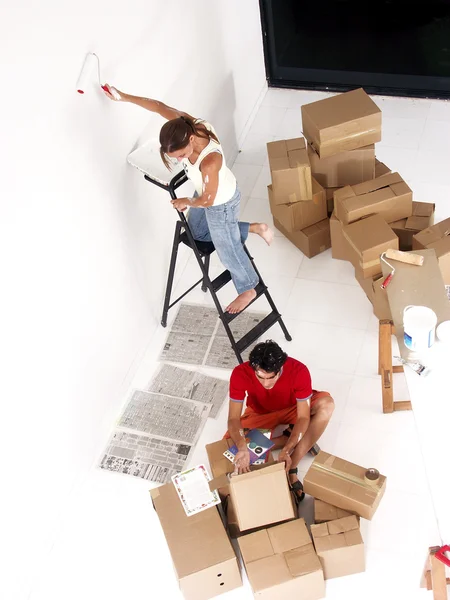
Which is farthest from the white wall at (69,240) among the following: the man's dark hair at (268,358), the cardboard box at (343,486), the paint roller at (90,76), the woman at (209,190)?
the cardboard box at (343,486)

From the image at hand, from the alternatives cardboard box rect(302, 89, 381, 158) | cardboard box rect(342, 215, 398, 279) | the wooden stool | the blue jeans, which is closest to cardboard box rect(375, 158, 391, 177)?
cardboard box rect(302, 89, 381, 158)

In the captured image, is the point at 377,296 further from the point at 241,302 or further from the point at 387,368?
the point at 241,302

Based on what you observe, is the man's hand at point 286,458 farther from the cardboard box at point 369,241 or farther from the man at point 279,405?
the cardboard box at point 369,241

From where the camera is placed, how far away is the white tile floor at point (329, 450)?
3.25 metres

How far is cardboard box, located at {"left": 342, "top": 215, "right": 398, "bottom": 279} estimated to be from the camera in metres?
3.88

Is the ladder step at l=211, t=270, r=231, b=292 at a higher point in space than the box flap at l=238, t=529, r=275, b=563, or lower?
higher

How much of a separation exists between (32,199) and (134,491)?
1.57 meters

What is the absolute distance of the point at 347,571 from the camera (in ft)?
10.3

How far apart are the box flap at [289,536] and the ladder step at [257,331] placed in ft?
3.64

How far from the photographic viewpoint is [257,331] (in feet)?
13.0

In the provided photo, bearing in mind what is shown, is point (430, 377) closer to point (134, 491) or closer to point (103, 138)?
point (134, 491)

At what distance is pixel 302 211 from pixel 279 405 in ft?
4.66

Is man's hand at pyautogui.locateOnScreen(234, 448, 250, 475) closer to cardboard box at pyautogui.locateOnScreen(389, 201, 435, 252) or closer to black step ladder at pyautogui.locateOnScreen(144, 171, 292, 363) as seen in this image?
black step ladder at pyautogui.locateOnScreen(144, 171, 292, 363)

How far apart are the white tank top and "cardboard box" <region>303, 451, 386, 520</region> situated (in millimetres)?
1328
